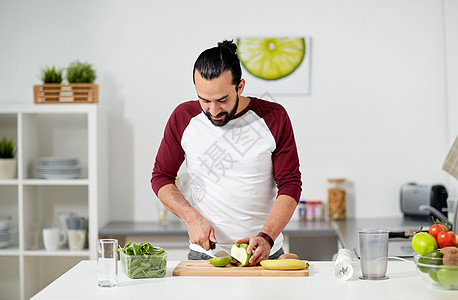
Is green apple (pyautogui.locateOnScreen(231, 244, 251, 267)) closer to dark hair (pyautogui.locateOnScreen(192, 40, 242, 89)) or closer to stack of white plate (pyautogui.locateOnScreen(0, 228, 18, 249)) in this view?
dark hair (pyautogui.locateOnScreen(192, 40, 242, 89))

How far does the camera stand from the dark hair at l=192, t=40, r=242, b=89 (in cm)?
220

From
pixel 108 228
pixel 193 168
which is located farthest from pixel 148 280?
pixel 108 228

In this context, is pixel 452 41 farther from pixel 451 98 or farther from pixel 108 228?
pixel 108 228

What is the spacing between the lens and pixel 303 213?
3.87m

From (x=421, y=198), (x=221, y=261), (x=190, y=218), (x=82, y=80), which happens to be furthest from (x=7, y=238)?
(x=421, y=198)

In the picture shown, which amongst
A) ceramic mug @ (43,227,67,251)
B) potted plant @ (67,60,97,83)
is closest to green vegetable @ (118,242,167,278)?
ceramic mug @ (43,227,67,251)

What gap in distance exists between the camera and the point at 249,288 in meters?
1.78

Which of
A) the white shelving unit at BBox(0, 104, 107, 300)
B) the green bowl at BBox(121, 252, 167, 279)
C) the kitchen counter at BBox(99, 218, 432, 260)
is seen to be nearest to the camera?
the green bowl at BBox(121, 252, 167, 279)

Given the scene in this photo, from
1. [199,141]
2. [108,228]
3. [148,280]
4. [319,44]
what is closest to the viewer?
[148,280]

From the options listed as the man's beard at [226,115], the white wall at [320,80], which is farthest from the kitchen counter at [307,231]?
the man's beard at [226,115]

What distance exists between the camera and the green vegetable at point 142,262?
1.92 m

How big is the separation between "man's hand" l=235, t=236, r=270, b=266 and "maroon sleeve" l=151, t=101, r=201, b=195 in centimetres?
48

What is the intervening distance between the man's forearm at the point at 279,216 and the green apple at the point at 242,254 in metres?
0.19

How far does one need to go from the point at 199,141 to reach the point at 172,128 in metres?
0.13
